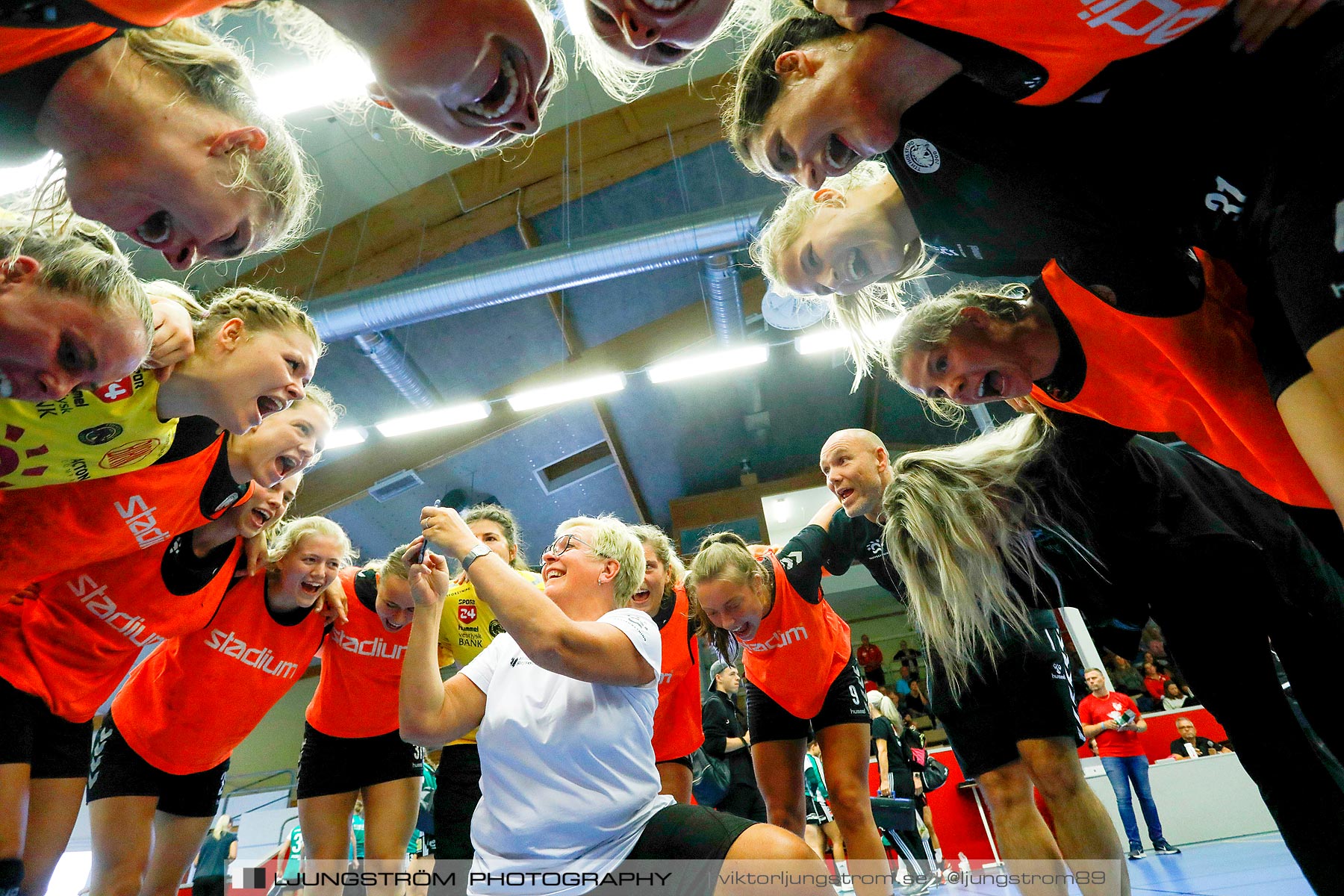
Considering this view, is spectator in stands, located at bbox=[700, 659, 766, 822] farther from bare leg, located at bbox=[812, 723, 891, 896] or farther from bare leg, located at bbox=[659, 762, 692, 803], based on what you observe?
bare leg, located at bbox=[812, 723, 891, 896]

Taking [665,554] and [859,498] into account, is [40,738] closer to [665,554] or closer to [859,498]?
[665,554]

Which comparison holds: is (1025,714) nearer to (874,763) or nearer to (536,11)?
(536,11)

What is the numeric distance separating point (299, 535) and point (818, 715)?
87.0 inches

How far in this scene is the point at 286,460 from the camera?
8.34ft

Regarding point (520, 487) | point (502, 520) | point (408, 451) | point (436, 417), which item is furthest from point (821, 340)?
point (502, 520)

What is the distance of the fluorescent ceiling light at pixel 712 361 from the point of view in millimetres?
8078

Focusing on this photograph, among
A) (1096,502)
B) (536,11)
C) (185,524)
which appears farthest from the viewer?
(185,524)

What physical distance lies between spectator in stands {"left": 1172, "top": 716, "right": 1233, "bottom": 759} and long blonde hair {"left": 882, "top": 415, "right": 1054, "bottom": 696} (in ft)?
20.2

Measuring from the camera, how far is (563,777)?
60.2 inches

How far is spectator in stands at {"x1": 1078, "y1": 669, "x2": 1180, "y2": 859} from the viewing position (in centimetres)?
586

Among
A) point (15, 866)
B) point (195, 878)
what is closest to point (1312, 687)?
point (15, 866)

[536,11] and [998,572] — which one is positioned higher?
[536,11]

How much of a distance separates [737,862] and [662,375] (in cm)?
721

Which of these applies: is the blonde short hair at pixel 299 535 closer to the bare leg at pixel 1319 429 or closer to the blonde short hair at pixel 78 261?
the blonde short hair at pixel 78 261
